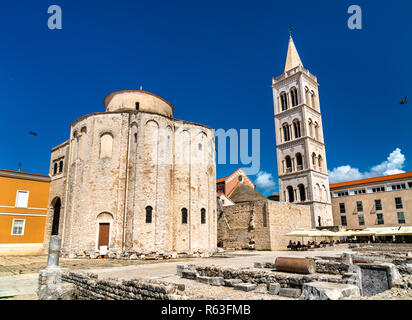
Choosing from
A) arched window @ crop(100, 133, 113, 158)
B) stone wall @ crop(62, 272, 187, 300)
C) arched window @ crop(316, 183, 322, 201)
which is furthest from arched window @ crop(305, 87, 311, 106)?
stone wall @ crop(62, 272, 187, 300)

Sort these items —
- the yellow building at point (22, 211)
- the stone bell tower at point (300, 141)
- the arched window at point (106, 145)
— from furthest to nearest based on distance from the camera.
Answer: the stone bell tower at point (300, 141) → the yellow building at point (22, 211) → the arched window at point (106, 145)

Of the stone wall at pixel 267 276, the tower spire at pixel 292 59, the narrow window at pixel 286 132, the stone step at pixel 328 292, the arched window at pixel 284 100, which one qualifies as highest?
the tower spire at pixel 292 59

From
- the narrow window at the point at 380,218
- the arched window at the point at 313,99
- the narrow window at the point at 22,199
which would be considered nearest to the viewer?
the narrow window at the point at 22,199

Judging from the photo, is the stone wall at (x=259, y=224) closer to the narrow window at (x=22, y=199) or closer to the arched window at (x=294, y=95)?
the narrow window at (x=22, y=199)

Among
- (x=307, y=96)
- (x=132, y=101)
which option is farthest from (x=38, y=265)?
(x=307, y=96)

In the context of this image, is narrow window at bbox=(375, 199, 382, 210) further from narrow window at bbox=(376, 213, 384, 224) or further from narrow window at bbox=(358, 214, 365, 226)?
narrow window at bbox=(358, 214, 365, 226)

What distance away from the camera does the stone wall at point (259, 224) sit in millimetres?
29016

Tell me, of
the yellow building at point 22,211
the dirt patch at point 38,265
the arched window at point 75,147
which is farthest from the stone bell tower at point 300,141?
the yellow building at point 22,211

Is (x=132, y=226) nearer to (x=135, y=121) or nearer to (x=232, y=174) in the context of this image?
(x=135, y=121)

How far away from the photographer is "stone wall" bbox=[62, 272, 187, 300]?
6379 mm

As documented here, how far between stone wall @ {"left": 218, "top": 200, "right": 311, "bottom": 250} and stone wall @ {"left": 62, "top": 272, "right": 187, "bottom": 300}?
2163 cm

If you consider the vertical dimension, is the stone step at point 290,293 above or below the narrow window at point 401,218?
below

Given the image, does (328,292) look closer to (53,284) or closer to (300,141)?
(53,284)

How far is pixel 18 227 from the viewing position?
2633 cm
